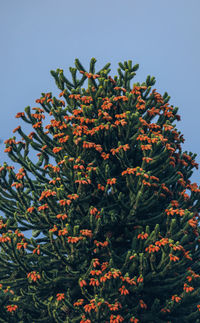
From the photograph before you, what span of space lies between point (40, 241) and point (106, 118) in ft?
14.2

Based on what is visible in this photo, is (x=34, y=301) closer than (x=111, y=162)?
Yes

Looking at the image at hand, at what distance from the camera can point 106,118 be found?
13336 mm

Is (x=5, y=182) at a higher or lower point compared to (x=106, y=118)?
lower

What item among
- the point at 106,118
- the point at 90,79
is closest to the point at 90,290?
the point at 106,118

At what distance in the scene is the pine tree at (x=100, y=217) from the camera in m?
11.9

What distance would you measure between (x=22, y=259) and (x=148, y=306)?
408cm

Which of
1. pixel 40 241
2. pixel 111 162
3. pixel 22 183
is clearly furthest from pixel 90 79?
pixel 40 241

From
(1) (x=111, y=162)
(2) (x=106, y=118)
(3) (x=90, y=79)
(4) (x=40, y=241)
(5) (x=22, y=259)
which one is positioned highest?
(3) (x=90, y=79)

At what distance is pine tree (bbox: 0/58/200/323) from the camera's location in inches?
467

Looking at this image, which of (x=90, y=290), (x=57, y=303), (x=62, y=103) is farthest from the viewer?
(x=62, y=103)

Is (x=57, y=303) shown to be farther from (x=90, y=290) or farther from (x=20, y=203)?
(x=20, y=203)

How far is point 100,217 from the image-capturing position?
1227cm

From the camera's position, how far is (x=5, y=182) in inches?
527

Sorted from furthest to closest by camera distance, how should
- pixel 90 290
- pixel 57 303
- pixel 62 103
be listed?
pixel 62 103
pixel 90 290
pixel 57 303
